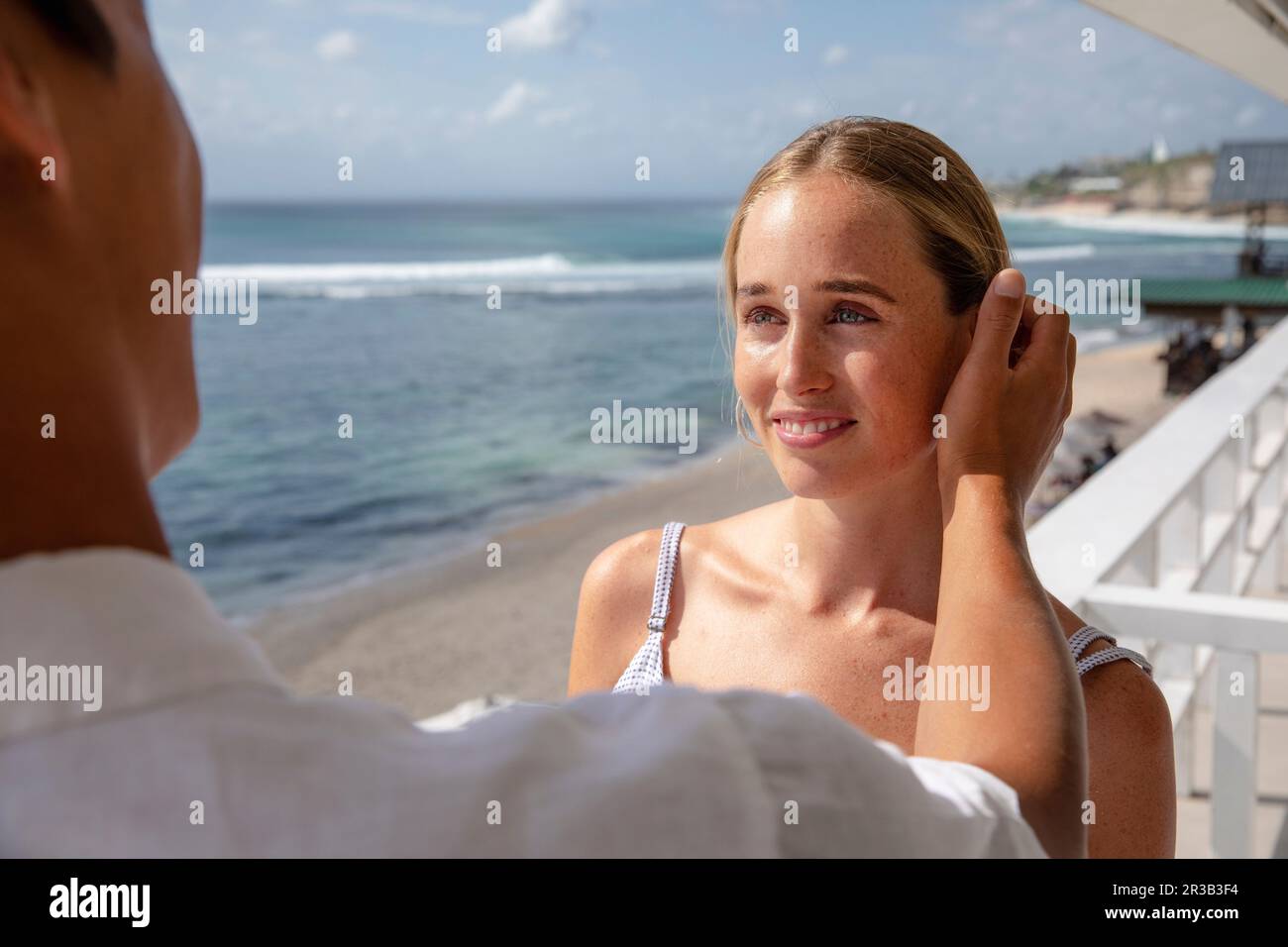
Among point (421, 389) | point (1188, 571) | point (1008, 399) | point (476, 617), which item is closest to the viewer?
point (1008, 399)

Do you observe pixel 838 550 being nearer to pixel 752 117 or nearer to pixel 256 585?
pixel 256 585

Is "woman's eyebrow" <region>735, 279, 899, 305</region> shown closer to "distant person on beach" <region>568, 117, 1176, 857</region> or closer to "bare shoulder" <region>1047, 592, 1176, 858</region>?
"distant person on beach" <region>568, 117, 1176, 857</region>

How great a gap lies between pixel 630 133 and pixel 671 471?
1756 inches

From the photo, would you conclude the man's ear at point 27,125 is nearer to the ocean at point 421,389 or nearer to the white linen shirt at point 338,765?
the white linen shirt at point 338,765

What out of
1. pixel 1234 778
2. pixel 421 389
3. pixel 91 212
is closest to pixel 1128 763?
pixel 91 212

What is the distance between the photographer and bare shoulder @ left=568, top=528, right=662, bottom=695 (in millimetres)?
1526

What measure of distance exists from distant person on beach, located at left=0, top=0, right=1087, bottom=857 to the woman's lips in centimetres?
73

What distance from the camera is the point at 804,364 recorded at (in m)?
1.28

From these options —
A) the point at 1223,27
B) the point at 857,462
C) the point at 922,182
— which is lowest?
the point at 857,462

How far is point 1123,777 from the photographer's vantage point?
3.85ft

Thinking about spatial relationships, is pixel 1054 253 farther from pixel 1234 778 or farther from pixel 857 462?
pixel 857 462

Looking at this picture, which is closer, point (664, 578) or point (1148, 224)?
point (664, 578)

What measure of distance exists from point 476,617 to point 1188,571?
5724mm
